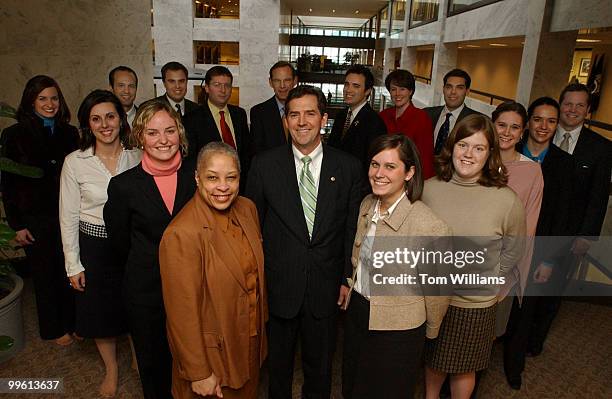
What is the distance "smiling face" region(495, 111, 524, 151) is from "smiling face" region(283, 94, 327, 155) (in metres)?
1.21

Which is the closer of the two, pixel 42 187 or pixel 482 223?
pixel 482 223

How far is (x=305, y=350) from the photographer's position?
2.60 m

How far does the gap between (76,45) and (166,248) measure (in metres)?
3.75

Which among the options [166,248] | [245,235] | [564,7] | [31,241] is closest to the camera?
[166,248]

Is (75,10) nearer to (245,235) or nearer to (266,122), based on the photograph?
(266,122)

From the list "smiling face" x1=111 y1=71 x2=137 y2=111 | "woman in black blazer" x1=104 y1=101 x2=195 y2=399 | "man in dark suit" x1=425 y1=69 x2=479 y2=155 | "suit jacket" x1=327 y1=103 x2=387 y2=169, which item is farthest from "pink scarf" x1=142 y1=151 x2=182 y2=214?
"man in dark suit" x1=425 y1=69 x2=479 y2=155

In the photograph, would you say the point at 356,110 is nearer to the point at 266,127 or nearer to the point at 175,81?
the point at 266,127

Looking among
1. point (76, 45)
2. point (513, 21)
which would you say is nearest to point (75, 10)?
point (76, 45)

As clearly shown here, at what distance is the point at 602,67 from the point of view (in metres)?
11.1

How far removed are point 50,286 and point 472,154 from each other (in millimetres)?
3260

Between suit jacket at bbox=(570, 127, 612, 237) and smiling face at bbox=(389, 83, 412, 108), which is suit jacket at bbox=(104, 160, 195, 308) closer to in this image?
smiling face at bbox=(389, 83, 412, 108)

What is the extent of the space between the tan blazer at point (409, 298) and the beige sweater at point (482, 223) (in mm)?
198

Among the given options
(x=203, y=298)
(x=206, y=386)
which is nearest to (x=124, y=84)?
(x=203, y=298)

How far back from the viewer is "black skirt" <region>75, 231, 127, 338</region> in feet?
8.45
